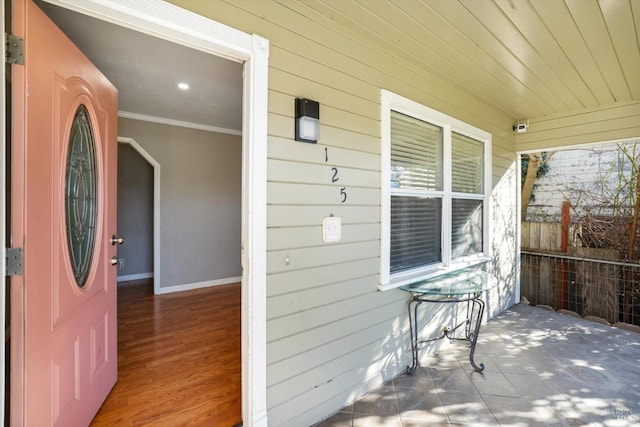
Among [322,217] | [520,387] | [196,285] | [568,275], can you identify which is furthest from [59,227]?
[568,275]

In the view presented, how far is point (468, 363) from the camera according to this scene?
256cm

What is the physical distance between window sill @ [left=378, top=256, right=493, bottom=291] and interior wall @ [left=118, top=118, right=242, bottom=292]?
356cm

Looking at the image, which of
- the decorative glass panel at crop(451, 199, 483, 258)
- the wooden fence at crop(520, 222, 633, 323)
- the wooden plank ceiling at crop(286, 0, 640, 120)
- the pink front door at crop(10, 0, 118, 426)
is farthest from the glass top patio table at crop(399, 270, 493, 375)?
the wooden fence at crop(520, 222, 633, 323)

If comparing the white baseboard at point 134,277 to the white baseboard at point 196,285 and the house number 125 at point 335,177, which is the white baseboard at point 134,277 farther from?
the house number 125 at point 335,177

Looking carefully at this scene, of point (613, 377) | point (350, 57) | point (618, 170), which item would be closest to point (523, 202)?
point (618, 170)

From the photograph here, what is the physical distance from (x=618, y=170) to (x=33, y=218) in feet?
20.9

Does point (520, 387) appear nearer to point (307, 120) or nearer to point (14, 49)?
point (307, 120)

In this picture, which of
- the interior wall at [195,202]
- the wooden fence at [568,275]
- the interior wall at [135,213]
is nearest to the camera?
the wooden fence at [568,275]

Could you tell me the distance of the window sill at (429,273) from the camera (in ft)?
7.32

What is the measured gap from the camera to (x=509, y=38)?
2051mm

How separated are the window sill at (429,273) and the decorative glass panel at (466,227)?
10 centimetres

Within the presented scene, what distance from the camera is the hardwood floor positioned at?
1854 millimetres

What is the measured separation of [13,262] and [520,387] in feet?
10.6

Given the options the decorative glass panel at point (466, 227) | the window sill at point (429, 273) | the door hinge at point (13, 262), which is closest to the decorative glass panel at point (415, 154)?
the decorative glass panel at point (466, 227)
